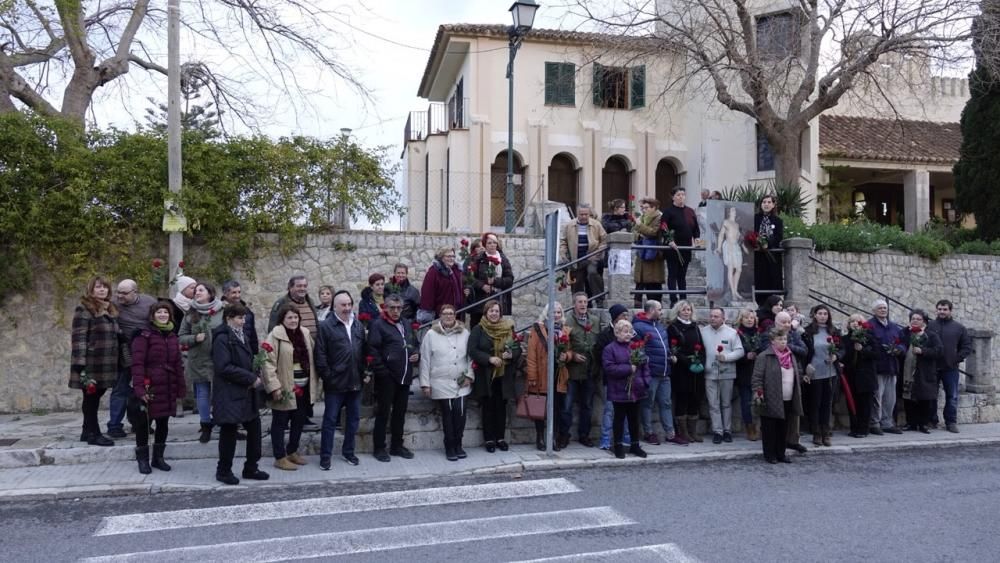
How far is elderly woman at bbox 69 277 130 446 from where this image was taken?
8617mm

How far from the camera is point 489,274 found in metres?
10.9

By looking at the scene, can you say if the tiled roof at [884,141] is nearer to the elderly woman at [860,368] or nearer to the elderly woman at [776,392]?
the elderly woman at [860,368]

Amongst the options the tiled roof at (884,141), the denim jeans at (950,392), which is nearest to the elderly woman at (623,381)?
the denim jeans at (950,392)

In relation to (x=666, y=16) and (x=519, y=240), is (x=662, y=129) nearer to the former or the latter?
(x=666, y=16)

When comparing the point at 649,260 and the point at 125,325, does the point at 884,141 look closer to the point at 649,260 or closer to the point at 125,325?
the point at 649,260

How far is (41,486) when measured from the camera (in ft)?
25.3

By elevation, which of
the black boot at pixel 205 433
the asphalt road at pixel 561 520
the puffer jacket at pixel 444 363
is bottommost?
the asphalt road at pixel 561 520

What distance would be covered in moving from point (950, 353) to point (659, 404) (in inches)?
181

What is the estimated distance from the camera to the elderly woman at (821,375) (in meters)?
10.0

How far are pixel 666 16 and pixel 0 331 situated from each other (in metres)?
14.9

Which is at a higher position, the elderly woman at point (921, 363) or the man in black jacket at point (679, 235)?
the man in black jacket at point (679, 235)

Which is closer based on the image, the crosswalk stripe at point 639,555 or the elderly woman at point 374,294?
the crosswalk stripe at point 639,555

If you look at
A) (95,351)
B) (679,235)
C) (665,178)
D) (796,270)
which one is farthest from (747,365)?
(665,178)

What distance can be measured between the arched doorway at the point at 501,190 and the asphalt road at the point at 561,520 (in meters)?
14.2
